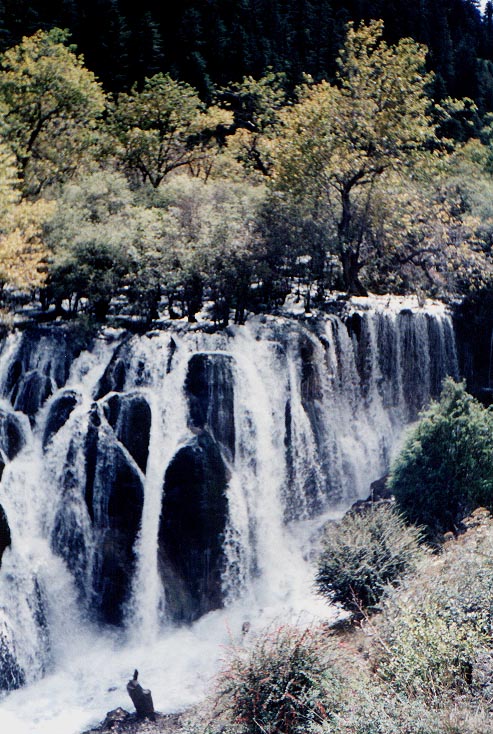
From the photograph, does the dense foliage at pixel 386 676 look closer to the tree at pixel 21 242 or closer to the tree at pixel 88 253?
the tree at pixel 21 242

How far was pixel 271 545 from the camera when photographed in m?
17.6

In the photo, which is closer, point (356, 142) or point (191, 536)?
point (191, 536)

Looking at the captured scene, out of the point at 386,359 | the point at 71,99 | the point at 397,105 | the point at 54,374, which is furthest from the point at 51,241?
the point at 397,105

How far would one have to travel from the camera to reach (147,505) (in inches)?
642

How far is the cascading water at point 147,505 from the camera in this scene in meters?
14.7

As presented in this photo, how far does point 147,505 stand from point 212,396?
3.32 m

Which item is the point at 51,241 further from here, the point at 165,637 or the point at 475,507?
the point at 475,507

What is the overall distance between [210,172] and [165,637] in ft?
75.0

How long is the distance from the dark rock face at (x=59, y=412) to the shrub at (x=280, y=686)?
29.9ft

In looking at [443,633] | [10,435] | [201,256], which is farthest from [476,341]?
[443,633]

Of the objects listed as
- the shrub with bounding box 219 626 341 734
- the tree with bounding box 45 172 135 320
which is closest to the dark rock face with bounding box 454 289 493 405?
the tree with bounding box 45 172 135 320

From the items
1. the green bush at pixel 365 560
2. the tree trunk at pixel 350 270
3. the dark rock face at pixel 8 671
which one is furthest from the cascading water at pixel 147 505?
the tree trunk at pixel 350 270

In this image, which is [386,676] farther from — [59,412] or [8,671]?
[59,412]

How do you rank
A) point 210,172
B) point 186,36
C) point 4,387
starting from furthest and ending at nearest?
1. point 186,36
2. point 210,172
3. point 4,387
